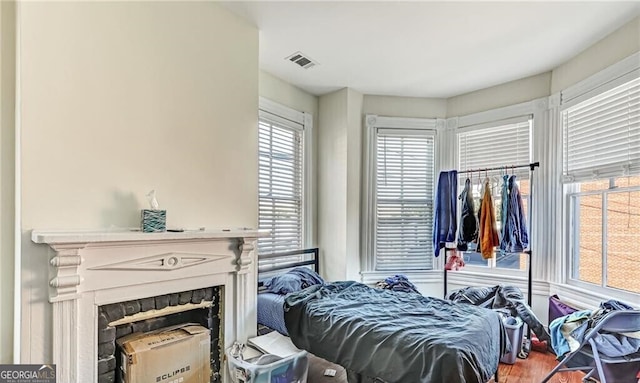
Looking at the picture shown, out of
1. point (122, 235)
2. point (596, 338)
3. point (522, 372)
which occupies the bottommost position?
point (522, 372)

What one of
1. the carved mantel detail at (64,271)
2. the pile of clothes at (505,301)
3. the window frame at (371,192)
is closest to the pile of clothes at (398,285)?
the window frame at (371,192)

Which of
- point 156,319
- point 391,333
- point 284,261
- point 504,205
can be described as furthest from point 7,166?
point 504,205

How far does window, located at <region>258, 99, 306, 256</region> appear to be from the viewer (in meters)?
3.60

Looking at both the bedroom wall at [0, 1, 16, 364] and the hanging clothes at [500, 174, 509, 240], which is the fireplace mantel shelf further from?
the hanging clothes at [500, 174, 509, 240]

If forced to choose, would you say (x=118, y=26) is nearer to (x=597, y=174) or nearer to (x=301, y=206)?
(x=301, y=206)

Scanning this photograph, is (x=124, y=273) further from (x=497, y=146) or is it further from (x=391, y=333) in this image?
(x=497, y=146)

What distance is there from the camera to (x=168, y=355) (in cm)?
209

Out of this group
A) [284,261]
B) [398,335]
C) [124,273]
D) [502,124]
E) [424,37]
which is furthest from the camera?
[502,124]

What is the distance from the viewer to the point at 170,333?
87.7 inches

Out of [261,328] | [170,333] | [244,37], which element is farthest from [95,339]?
[244,37]

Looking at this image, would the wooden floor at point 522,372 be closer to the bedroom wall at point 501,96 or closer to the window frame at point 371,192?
the window frame at point 371,192

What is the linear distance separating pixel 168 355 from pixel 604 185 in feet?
11.7

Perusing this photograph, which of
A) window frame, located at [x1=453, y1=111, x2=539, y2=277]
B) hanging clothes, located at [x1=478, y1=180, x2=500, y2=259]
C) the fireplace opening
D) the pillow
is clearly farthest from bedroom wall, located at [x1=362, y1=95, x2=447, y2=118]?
the fireplace opening

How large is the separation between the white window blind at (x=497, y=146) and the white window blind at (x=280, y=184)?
1.95 m
